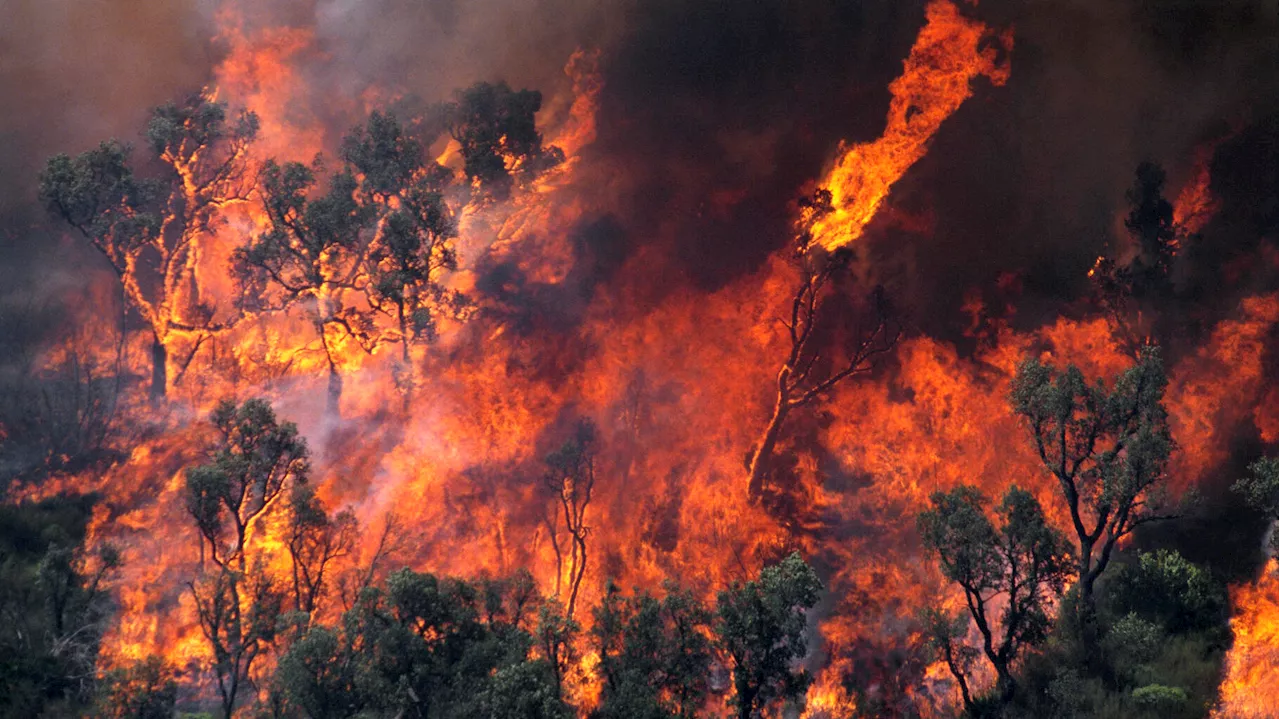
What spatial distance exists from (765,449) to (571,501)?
9.35 meters

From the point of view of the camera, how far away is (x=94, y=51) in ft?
175

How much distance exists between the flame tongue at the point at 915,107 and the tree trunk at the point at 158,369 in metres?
33.9

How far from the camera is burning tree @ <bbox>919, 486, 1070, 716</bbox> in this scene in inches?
1210

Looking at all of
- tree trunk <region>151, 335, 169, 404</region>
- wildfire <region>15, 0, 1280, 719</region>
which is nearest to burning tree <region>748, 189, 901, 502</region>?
wildfire <region>15, 0, 1280, 719</region>

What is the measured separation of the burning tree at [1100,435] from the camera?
29984mm

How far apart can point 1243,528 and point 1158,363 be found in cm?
941

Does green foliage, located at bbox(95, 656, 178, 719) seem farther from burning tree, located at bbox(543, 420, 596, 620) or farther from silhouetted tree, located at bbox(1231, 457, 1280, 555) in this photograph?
silhouetted tree, located at bbox(1231, 457, 1280, 555)

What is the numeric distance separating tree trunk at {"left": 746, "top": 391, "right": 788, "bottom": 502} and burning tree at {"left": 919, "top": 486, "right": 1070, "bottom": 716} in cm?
1014

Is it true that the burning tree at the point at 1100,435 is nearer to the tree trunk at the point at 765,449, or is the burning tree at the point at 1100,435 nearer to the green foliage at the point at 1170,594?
the green foliage at the point at 1170,594

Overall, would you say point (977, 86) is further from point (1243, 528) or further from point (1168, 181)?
point (1243, 528)

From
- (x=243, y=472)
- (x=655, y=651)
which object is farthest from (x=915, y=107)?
(x=243, y=472)

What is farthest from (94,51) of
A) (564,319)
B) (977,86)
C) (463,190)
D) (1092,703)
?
(1092,703)

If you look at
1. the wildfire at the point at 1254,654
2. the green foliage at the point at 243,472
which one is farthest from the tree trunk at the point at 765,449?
the green foliage at the point at 243,472

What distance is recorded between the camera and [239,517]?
37969 millimetres
